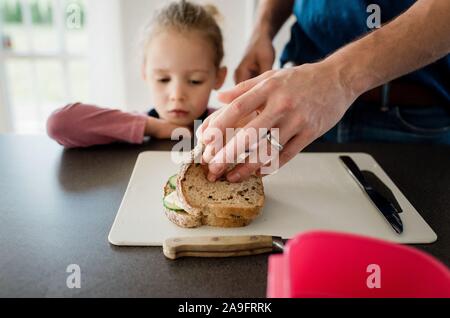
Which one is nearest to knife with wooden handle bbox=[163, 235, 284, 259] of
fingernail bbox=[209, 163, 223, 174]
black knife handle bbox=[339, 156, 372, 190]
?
fingernail bbox=[209, 163, 223, 174]

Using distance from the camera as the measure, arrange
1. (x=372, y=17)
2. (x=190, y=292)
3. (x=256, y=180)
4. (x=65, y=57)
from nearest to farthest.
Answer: (x=190, y=292), (x=256, y=180), (x=372, y=17), (x=65, y=57)

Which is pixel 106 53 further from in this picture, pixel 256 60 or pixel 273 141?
pixel 273 141

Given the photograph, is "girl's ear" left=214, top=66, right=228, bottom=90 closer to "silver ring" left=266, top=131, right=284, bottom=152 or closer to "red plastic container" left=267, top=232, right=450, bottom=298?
"silver ring" left=266, top=131, right=284, bottom=152

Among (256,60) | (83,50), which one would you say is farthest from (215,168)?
(83,50)

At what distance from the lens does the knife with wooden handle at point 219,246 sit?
2.17ft

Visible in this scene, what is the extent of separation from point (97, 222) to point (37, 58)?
7.52 ft

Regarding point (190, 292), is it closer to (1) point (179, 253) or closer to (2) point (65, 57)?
(1) point (179, 253)

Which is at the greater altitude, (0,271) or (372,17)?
(372,17)

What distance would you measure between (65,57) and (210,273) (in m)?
2.45

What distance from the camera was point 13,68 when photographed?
273 centimetres

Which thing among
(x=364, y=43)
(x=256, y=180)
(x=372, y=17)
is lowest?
(x=256, y=180)

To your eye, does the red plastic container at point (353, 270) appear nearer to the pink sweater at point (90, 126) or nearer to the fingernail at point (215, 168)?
the fingernail at point (215, 168)

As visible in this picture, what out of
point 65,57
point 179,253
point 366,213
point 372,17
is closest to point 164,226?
point 179,253

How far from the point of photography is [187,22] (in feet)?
4.17
